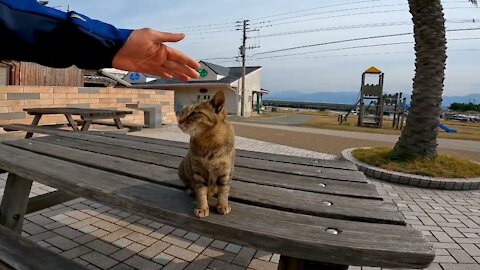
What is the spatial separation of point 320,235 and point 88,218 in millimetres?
2767

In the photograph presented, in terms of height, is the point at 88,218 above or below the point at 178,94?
below

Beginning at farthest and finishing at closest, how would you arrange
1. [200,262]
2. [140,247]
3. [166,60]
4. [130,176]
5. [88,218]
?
1. [88,218]
2. [140,247]
3. [200,262]
4. [130,176]
5. [166,60]

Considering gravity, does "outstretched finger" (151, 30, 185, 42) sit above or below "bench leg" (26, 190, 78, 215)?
above

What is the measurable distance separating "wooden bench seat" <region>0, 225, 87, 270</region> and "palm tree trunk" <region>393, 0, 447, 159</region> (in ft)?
19.3

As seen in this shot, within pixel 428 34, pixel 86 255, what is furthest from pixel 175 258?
pixel 428 34

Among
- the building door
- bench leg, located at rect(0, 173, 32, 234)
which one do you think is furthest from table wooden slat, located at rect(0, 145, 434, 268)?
the building door

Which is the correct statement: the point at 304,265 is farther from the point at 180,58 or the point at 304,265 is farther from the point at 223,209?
the point at 180,58

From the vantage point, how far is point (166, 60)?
1.56 m

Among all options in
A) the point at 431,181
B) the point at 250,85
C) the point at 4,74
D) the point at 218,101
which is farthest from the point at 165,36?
the point at 250,85

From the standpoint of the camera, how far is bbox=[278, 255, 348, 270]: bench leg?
121 cm

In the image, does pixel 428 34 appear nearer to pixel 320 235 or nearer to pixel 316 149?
pixel 316 149

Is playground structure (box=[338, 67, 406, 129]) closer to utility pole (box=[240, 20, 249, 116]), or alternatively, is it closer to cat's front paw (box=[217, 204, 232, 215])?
utility pole (box=[240, 20, 249, 116])

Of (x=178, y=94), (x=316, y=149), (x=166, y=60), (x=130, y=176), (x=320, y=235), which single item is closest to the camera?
(x=320, y=235)

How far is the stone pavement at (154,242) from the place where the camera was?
2.38 meters
